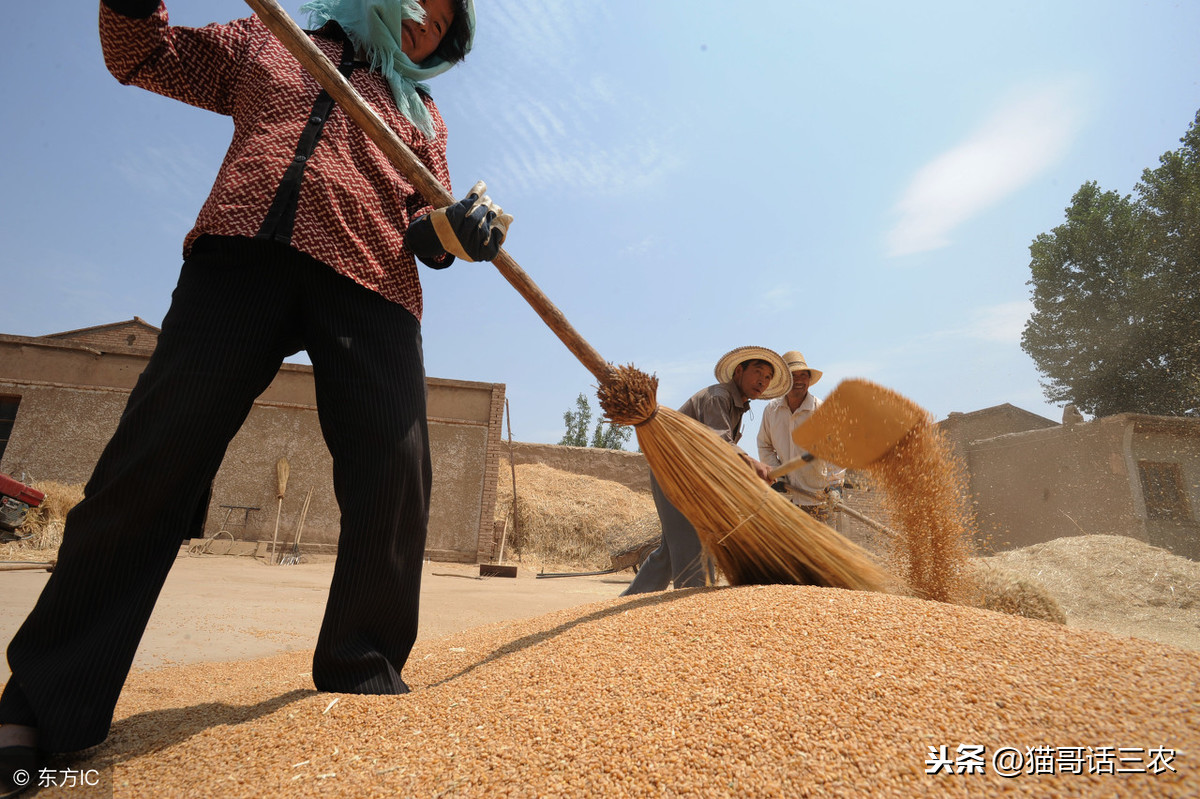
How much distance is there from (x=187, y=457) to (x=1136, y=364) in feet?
77.7

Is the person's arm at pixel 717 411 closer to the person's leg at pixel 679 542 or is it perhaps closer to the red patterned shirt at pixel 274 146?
the person's leg at pixel 679 542

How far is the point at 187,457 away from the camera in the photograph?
116 cm

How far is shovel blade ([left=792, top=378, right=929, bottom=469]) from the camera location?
2.15 meters

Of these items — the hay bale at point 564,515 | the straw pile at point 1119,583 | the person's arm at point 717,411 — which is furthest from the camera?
the hay bale at point 564,515

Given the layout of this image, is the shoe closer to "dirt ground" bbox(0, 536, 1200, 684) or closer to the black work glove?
"dirt ground" bbox(0, 536, 1200, 684)

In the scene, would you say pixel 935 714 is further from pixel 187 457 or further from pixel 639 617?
pixel 187 457

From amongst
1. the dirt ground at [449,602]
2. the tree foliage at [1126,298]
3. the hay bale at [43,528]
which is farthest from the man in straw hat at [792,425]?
the tree foliage at [1126,298]

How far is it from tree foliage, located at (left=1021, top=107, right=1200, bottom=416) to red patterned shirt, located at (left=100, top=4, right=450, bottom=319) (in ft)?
73.4

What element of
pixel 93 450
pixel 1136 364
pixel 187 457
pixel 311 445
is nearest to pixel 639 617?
pixel 187 457

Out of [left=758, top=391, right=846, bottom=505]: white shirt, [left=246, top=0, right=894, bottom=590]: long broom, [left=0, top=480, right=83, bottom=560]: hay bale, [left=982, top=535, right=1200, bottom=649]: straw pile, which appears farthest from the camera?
[left=0, top=480, right=83, bottom=560]: hay bale

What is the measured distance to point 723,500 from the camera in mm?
Answer: 2004

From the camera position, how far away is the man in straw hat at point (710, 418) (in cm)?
317

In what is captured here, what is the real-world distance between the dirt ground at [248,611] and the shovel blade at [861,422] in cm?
194

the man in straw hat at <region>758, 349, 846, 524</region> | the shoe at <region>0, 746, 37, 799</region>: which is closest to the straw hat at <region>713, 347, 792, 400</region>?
the man in straw hat at <region>758, 349, 846, 524</region>
